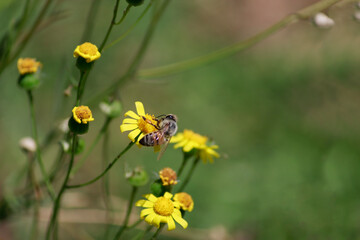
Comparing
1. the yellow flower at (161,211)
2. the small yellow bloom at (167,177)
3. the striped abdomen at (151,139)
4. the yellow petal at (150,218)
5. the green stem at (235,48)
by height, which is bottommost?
the yellow petal at (150,218)

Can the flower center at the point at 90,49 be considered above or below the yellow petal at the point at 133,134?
above

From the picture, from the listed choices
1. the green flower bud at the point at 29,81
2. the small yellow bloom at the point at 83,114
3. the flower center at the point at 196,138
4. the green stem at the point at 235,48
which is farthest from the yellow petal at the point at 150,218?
the green stem at the point at 235,48

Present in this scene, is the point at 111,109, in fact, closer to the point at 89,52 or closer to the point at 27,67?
the point at 27,67

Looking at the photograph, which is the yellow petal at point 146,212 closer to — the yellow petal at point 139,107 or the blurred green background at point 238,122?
the yellow petal at point 139,107

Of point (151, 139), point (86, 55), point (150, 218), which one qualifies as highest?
point (86, 55)

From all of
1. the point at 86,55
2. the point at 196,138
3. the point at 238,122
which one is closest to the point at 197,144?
the point at 196,138

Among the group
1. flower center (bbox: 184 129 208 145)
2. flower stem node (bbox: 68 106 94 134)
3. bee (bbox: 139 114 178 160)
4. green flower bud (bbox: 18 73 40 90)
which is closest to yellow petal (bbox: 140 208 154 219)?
bee (bbox: 139 114 178 160)

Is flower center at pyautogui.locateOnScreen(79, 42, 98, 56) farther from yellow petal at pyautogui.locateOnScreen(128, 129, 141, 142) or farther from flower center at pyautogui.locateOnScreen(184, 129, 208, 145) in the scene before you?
flower center at pyautogui.locateOnScreen(184, 129, 208, 145)
